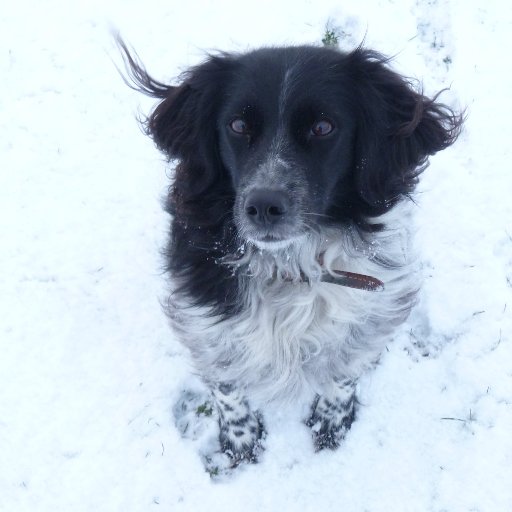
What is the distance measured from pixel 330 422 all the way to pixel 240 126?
1.99 m

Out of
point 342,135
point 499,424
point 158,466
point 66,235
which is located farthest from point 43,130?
point 499,424

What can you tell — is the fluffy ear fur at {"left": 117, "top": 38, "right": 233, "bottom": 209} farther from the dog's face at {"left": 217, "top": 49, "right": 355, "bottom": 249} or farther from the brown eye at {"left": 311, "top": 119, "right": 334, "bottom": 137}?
the brown eye at {"left": 311, "top": 119, "right": 334, "bottom": 137}

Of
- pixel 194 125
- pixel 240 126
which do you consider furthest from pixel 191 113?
pixel 240 126

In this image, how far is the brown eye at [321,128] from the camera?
2.53 metres

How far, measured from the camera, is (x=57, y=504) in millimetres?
3561

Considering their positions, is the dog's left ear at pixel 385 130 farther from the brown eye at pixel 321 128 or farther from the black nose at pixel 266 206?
the black nose at pixel 266 206

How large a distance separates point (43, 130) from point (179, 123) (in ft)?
8.68


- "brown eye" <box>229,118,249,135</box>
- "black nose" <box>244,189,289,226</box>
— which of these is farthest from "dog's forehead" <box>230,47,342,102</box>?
"black nose" <box>244,189,289,226</box>

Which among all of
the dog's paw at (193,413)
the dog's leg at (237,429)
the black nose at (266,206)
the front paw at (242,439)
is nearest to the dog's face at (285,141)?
the black nose at (266,206)

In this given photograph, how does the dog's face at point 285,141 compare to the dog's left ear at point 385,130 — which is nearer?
the dog's face at point 285,141

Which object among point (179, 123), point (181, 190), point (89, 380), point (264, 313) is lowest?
point (89, 380)

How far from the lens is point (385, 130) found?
2.67 m

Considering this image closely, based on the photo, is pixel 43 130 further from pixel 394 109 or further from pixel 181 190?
pixel 394 109

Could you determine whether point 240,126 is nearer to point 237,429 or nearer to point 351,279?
point 351,279
